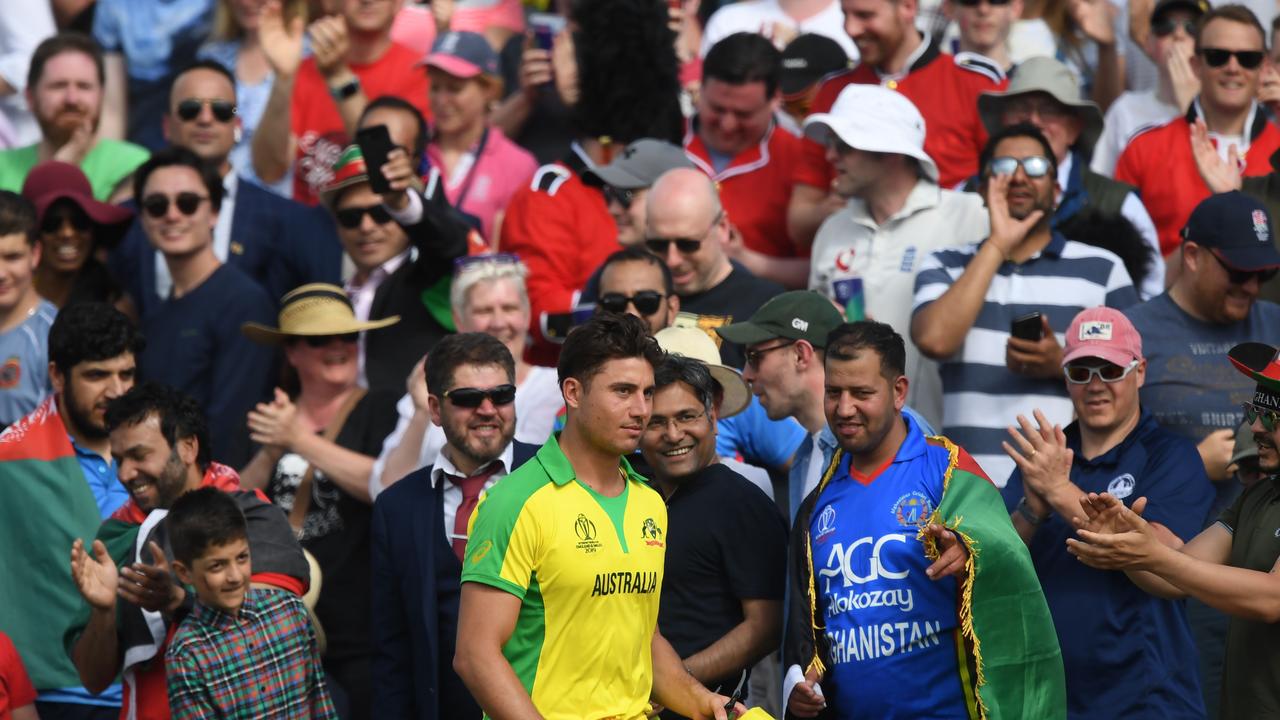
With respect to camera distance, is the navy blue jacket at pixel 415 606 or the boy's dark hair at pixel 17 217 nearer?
the navy blue jacket at pixel 415 606

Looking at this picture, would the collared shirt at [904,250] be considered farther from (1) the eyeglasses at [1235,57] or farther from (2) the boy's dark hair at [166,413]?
(2) the boy's dark hair at [166,413]

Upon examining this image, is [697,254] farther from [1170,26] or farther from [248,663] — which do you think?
[1170,26]

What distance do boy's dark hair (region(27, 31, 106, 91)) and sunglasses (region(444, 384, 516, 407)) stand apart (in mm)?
4631

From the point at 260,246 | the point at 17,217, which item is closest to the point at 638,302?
the point at 260,246

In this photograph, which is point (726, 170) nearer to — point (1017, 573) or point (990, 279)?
point (990, 279)

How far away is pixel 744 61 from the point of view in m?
9.57

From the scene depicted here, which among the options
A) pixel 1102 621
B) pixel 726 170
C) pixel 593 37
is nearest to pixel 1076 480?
pixel 1102 621

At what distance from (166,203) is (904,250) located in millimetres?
3585

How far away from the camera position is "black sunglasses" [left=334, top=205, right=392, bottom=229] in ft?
30.7

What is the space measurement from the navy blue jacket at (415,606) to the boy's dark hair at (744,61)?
3.15 meters

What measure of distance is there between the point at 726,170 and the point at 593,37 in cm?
110

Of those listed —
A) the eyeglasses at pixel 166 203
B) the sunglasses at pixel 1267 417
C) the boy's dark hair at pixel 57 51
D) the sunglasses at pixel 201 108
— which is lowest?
the sunglasses at pixel 1267 417

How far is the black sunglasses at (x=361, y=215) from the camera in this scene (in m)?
9.34

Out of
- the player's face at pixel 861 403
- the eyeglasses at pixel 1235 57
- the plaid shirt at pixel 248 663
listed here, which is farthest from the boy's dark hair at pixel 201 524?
the eyeglasses at pixel 1235 57
